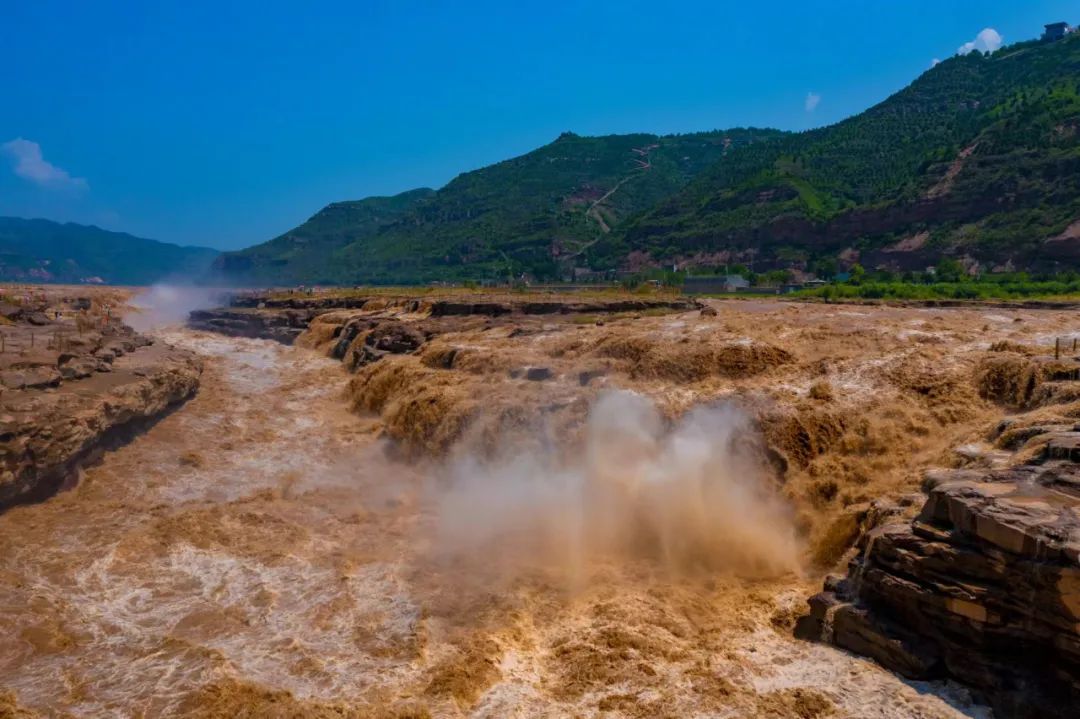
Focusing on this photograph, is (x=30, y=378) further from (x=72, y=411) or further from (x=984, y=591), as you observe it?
(x=984, y=591)

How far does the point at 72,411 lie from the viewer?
14.9 meters

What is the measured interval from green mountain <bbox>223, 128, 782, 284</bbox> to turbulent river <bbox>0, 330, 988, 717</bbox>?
97.0 m

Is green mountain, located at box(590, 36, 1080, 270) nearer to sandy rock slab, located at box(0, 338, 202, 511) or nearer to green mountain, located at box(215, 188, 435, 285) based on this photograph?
sandy rock slab, located at box(0, 338, 202, 511)

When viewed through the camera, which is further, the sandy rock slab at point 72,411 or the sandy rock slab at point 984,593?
the sandy rock slab at point 72,411

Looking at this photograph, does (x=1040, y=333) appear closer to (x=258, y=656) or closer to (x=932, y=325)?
(x=932, y=325)

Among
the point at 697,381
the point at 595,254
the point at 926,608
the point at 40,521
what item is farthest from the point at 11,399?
the point at 595,254

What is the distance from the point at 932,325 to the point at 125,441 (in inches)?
852

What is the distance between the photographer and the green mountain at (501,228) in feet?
419

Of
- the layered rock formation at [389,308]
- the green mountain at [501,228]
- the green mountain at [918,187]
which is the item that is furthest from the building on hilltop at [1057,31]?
the layered rock formation at [389,308]

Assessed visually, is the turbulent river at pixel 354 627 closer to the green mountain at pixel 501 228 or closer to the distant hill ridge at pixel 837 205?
the distant hill ridge at pixel 837 205

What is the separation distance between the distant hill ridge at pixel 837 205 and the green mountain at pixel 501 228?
2.00 ft

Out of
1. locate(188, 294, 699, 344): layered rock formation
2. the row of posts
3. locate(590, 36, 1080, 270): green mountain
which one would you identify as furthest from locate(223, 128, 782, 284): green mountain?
the row of posts

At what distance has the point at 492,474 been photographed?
15766 millimetres

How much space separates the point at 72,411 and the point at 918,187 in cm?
8269
